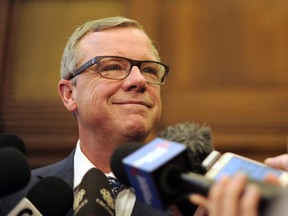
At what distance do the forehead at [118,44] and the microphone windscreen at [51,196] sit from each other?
0.45 metres

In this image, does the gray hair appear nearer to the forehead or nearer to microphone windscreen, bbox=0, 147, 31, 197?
the forehead

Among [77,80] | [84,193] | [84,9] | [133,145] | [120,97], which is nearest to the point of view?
[133,145]

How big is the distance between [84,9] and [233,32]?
0.70 meters

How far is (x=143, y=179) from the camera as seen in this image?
1.43 ft

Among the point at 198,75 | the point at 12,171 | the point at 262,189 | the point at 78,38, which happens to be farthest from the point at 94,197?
the point at 198,75

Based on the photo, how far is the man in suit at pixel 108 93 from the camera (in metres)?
0.92

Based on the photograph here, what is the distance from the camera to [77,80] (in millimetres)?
1028

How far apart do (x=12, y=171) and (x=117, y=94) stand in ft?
1.50

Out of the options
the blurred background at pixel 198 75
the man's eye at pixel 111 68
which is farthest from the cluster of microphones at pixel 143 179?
the blurred background at pixel 198 75

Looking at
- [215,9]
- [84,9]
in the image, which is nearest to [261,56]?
[215,9]

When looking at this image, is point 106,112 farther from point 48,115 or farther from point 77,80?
point 48,115

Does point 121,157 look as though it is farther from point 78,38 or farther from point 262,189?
point 78,38

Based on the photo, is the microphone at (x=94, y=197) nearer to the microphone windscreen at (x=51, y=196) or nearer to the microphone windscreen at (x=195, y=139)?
the microphone windscreen at (x=51, y=196)

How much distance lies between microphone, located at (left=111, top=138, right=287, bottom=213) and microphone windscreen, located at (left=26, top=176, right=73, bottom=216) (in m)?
0.20
